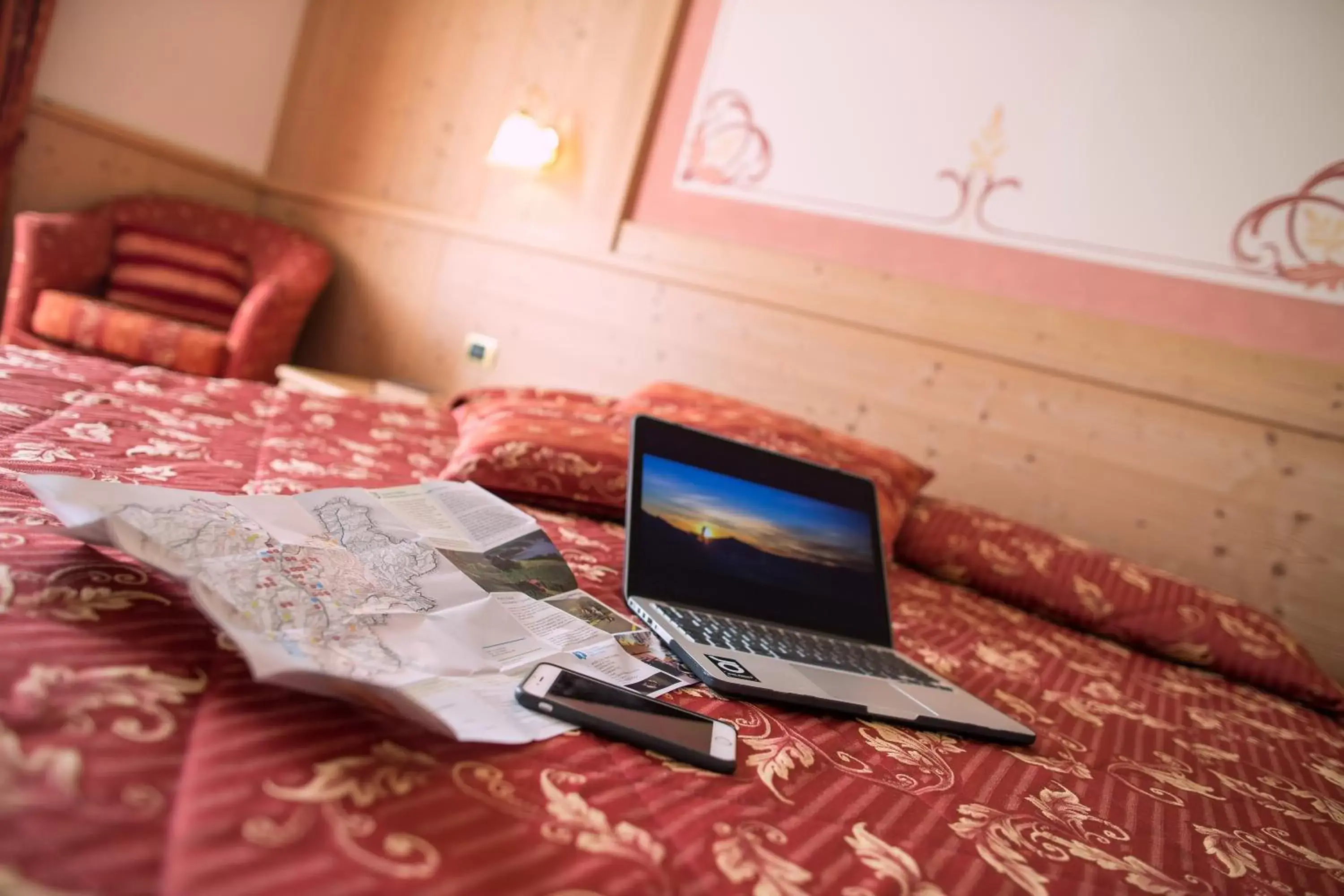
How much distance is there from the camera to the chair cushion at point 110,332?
7.84ft

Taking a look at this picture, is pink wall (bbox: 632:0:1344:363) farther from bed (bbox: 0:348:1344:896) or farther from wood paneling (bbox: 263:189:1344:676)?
bed (bbox: 0:348:1344:896)

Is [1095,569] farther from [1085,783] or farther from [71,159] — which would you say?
[71,159]

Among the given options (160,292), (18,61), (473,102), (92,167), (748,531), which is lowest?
(160,292)

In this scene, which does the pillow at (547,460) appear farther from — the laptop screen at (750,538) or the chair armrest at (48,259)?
the chair armrest at (48,259)

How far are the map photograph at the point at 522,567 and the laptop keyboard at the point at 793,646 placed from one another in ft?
0.43

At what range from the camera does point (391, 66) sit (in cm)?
311

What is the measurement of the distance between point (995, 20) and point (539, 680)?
2.37 metres

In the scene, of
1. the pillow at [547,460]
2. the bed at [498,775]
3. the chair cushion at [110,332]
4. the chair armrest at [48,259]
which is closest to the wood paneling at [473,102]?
the chair armrest at [48,259]

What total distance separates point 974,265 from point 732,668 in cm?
184

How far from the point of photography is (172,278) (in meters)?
2.79

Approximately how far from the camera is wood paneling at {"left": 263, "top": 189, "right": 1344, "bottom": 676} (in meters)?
2.02

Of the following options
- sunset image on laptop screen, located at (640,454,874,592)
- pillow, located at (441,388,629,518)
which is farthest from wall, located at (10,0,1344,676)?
sunset image on laptop screen, located at (640,454,874,592)

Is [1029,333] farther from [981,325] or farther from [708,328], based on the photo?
[708,328]

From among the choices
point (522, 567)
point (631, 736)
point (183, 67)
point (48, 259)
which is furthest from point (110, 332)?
point (631, 736)
